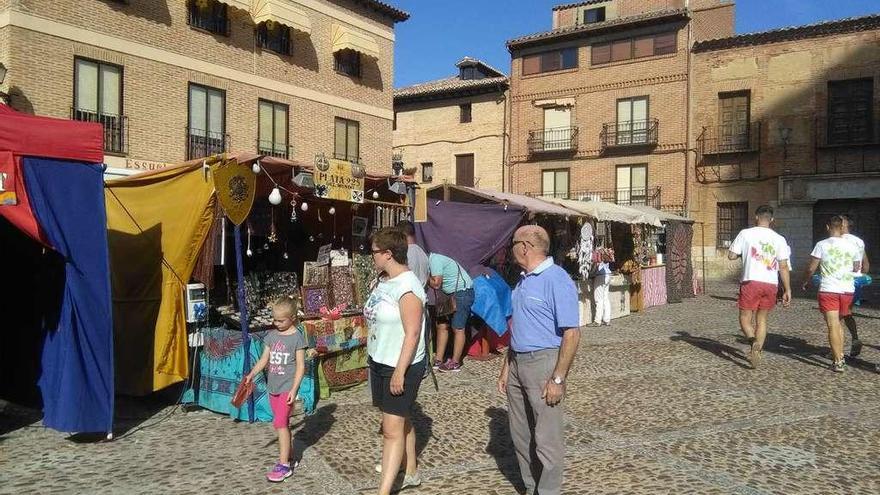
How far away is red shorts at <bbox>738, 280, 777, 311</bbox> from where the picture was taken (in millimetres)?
7824

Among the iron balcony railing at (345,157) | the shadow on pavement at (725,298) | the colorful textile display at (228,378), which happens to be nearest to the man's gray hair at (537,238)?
the colorful textile display at (228,378)

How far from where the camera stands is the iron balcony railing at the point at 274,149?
19.1 m

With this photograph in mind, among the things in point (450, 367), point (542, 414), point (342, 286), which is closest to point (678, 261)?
point (450, 367)

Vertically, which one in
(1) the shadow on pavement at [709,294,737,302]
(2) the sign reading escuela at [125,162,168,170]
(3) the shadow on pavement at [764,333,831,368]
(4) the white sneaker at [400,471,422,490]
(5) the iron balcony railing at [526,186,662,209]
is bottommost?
(4) the white sneaker at [400,471,422,490]

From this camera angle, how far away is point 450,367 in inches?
317

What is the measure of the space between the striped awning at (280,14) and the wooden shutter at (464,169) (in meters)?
13.5

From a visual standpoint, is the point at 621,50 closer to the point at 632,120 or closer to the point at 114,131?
the point at 632,120

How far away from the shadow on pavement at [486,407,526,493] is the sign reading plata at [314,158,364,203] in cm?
282

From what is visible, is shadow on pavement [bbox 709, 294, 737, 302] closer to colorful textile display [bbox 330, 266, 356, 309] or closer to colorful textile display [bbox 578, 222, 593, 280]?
colorful textile display [bbox 578, 222, 593, 280]

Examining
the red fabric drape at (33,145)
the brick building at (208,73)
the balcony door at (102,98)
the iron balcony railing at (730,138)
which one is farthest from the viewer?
the iron balcony railing at (730,138)

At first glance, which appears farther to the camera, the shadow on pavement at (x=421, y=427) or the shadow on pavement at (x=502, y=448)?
the shadow on pavement at (x=421, y=427)

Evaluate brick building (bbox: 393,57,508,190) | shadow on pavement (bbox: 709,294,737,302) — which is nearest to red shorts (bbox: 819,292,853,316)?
shadow on pavement (bbox: 709,294,737,302)

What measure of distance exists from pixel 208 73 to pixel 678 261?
45.4ft

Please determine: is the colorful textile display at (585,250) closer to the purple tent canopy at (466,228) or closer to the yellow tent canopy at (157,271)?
the purple tent canopy at (466,228)
